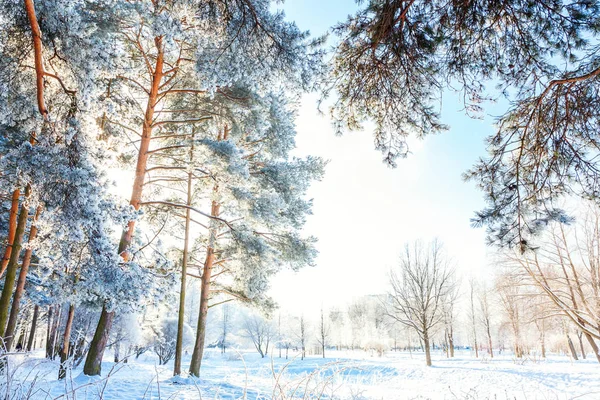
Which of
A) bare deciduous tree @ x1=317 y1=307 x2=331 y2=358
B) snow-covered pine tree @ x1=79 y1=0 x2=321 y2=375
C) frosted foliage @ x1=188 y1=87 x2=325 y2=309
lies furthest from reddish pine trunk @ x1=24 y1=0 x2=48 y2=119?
bare deciduous tree @ x1=317 y1=307 x2=331 y2=358

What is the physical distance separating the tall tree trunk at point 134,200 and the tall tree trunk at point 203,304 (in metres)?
2.61

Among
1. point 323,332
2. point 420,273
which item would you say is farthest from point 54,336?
point 323,332

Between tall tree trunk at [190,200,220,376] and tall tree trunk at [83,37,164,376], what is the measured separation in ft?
8.56

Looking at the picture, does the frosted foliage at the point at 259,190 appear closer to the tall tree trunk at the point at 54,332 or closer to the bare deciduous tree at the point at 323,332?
the tall tree trunk at the point at 54,332

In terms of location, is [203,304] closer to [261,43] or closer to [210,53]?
[210,53]

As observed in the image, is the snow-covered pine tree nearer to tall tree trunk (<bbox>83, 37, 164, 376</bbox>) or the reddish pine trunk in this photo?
tall tree trunk (<bbox>83, 37, 164, 376</bbox>)

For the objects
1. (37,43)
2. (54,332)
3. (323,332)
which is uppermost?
(37,43)

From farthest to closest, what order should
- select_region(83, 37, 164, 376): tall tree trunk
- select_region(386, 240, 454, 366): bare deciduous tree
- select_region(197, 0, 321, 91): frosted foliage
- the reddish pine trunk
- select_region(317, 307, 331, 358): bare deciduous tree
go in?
select_region(317, 307, 331, 358): bare deciduous tree → select_region(386, 240, 454, 366): bare deciduous tree → select_region(83, 37, 164, 376): tall tree trunk → select_region(197, 0, 321, 91): frosted foliage → the reddish pine trunk

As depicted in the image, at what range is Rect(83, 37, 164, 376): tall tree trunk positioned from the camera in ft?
21.6

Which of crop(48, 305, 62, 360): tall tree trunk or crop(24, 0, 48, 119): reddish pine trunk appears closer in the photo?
crop(24, 0, 48, 119): reddish pine trunk

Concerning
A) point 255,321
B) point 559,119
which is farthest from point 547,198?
point 255,321

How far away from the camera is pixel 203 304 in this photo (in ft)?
33.7

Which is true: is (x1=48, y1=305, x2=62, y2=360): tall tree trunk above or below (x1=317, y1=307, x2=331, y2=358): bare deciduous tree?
above

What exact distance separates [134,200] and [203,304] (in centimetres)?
455
